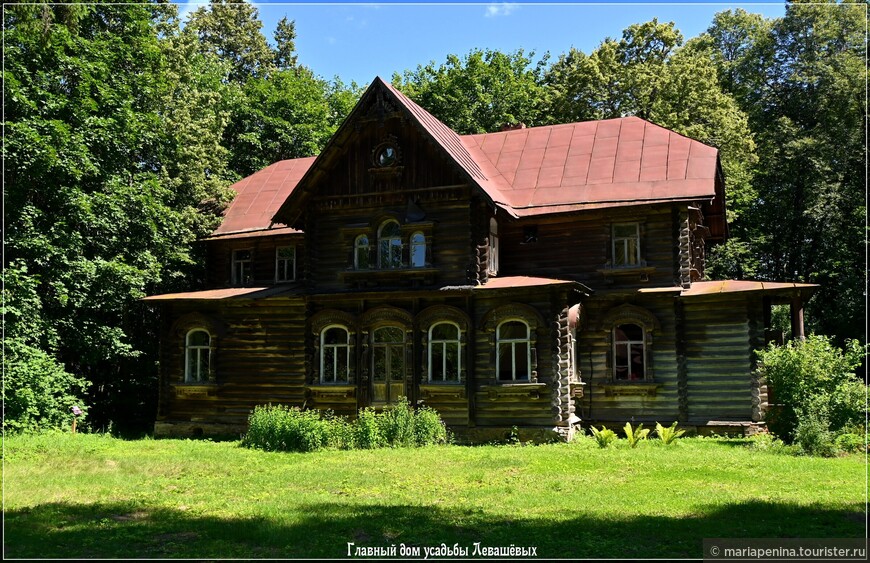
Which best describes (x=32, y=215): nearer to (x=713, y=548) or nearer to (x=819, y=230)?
(x=713, y=548)

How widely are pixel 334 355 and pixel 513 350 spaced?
205 inches

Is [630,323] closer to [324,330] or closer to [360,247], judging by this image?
[360,247]

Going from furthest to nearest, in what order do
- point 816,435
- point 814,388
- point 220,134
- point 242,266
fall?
point 220,134 < point 242,266 < point 814,388 < point 816,435

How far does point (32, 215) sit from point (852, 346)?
67.6 feet

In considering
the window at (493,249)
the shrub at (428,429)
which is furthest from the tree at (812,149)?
the shrub at (428,429)

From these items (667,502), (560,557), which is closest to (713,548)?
(560,557)

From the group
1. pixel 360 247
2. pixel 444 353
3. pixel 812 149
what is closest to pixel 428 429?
pixel 444 353

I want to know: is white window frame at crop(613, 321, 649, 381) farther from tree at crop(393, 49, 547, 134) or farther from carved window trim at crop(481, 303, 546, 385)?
tree at crop(393, 49, 547, 134)

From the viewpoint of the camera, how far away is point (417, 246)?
2080cm

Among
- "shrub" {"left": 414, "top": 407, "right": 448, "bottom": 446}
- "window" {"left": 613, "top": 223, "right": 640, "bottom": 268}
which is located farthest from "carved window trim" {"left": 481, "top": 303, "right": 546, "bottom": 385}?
"window" {"left": 613, "top": 223, "right": 640, "bottom": 268}

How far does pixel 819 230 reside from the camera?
32.8 meters

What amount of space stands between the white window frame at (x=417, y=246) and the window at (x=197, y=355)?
686cm

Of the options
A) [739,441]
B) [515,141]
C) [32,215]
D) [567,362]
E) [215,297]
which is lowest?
[739,441]

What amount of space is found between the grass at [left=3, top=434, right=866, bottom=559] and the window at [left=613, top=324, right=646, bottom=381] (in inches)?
159
